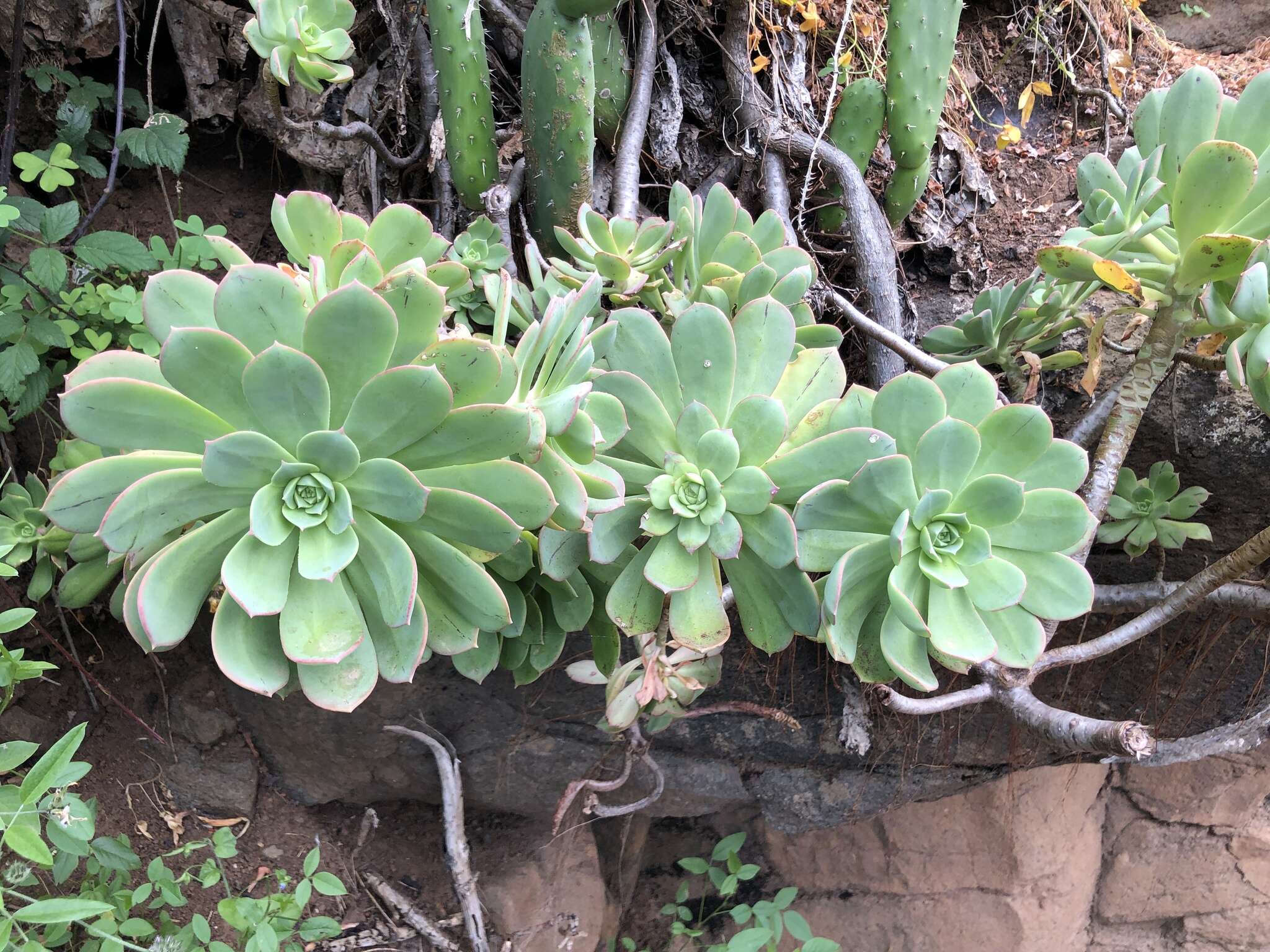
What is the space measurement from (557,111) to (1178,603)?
126cm

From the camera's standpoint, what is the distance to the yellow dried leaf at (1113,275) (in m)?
0.93

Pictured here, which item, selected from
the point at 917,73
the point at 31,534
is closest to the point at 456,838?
the point at 31,534

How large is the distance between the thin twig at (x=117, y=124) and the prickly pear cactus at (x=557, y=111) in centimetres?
81

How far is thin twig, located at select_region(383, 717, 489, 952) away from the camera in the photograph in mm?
1739

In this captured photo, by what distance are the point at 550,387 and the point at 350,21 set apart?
851 millimetres

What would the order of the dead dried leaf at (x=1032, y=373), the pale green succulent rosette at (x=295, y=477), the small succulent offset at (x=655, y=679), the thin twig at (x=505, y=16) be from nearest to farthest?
the pale green succulent rosette at (x=295, y=477) → the small succulent offset at (x=655, y=679) → the dead dried leaf at (x=1032, y=373) → the thin twig at (x=505, y=16)

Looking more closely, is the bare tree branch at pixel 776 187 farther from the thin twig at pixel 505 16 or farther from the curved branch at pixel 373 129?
the curved branch at pixel 373 129

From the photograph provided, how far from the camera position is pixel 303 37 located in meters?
1.17

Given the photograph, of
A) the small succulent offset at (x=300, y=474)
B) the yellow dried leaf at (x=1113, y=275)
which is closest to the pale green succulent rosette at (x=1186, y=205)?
the yellow dried leaf at (x=1113, y=275)

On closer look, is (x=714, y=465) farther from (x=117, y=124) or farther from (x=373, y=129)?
(x=117, y=124)

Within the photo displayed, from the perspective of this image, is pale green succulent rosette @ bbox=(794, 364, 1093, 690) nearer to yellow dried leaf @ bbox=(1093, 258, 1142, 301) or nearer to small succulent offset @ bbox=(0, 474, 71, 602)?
yellow dried leaf @ bbox=(1093, 258, 1142, 301)

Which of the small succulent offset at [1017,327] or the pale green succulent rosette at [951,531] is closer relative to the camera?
the pale green succulent rosette at [951,531]

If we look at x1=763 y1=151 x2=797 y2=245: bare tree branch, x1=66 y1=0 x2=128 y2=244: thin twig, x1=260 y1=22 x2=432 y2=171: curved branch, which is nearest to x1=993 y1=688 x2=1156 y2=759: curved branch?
x1=763 y1=151 x2=797 y2=245: bare tree branch

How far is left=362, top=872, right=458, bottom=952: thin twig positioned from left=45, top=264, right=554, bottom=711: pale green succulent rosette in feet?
4.53
